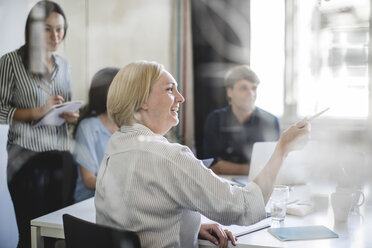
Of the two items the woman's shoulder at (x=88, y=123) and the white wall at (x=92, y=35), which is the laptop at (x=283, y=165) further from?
the woman's shoulder at (x=88, y=123)

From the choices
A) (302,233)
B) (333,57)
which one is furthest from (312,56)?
(302,233)

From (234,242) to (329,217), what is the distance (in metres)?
0.20

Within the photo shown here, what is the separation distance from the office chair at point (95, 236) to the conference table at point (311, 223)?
0.20m

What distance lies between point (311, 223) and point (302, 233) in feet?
0.31

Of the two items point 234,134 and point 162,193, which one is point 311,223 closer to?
point 162,193

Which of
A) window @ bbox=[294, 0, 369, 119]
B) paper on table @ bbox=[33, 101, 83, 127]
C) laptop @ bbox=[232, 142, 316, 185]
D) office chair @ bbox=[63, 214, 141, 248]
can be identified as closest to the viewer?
window @ bbox=[294, 0, 369, 119]

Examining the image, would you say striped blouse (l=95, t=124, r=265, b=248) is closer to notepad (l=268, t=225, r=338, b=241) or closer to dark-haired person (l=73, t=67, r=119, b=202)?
notepad (l=268, t=225, r=338, b=241)

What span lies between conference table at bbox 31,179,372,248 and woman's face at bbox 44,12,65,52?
16.2 inches

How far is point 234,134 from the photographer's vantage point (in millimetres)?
1479

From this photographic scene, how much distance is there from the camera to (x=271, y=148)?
36.9 inches

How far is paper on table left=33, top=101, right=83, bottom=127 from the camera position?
1.12m

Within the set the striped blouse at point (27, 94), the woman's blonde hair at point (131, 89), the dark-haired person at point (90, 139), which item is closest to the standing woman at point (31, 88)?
the striped blouse at point (27, 94)

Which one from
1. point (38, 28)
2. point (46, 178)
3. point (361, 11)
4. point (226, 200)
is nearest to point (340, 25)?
point (361, 11)

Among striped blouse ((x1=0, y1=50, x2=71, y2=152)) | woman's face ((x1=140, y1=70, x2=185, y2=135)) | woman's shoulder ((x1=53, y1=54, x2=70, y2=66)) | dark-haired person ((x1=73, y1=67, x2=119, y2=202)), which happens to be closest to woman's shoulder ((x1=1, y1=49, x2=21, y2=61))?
striped blouse ((x1=0, y1=50, x2=71, y2=152))
